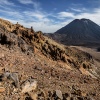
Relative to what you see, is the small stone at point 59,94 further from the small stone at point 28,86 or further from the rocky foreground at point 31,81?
the small stone at point 28,86

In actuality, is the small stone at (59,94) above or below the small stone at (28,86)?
below

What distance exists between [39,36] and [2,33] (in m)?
7.69

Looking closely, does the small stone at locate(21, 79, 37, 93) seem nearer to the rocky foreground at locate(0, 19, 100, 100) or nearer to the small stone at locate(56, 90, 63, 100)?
the rocky foreground at locate(0, 19, 100, 100)

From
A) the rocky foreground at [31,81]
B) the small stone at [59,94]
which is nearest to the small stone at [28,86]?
the rocky foreground at [31,81]

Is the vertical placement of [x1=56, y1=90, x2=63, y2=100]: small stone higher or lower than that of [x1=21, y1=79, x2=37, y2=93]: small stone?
lower

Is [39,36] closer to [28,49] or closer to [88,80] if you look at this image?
[28,49]

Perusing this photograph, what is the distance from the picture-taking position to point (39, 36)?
27.8 metres

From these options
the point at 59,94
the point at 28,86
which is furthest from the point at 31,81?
the point at 59,94

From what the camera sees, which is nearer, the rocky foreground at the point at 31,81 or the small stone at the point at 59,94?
the rocky foreground at the point at 31,81

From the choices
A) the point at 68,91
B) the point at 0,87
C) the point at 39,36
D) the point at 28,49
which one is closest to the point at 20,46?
the point at 28,49

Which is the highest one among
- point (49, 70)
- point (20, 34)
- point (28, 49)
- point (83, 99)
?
point (20, 34)

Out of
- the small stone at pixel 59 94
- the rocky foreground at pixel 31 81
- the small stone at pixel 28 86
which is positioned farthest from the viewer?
the small stone at pixel 59 94

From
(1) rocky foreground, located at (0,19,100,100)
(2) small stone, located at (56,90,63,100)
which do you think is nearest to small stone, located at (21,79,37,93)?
(1) rocky foreground, located at (0,19,100,100)

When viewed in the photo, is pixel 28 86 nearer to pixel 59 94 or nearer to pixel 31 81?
pixel 31 81
